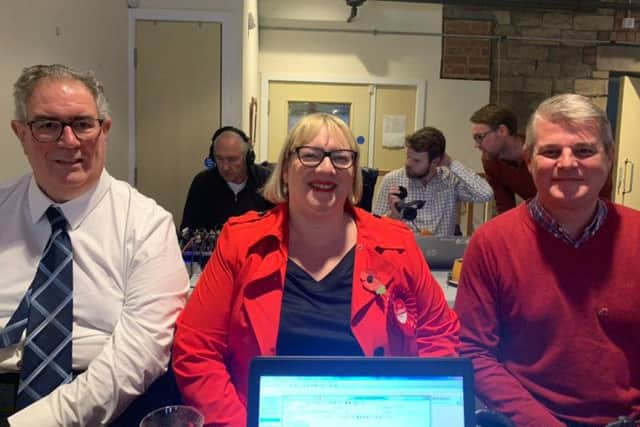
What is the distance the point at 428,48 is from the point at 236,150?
3321 mm

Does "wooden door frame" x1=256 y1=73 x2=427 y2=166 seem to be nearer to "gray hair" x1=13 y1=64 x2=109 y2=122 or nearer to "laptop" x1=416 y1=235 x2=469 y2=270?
"laptop" x1=416 y1=235 x2=469 y2=270

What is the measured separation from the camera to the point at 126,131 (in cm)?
339

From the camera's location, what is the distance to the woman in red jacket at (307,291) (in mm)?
1214

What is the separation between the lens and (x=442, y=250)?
218 centimetres

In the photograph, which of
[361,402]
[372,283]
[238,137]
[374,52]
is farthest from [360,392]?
[374,52]

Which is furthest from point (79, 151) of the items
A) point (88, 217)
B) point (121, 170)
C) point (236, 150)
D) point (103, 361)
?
point (121, 170)

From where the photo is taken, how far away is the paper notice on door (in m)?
5.58

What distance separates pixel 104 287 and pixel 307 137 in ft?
1.94

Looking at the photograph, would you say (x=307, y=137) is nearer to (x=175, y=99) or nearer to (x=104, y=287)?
(x=104, y=287)

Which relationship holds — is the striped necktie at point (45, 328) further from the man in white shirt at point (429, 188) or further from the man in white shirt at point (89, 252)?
the man in white shirt at point (429, 188)

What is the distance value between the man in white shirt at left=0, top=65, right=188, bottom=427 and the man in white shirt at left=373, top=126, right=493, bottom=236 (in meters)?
1.83

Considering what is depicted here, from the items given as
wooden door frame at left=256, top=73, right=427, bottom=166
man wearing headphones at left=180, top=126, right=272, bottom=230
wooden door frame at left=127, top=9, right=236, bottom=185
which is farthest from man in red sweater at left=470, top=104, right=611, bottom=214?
wooden door frame at left=256, top=73, right=427, bottom=166

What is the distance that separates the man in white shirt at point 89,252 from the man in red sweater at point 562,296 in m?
0.73

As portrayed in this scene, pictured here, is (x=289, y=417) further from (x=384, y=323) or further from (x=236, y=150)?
(x=236, y=150)
